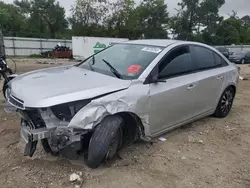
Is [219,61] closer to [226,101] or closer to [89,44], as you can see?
[226,101]

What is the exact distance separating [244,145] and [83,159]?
2535 millimetres

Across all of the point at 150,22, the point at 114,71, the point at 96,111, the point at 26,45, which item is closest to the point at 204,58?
the point at 114,71

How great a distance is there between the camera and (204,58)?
4.70 m

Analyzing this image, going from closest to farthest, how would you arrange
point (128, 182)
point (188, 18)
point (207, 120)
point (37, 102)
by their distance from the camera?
point (37, 102) < point (128, 182) < point (207, 120) < point (188, 18)

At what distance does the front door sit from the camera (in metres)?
3.64

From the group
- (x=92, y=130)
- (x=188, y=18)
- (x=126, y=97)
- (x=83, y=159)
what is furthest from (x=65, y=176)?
(x=188, y=18)

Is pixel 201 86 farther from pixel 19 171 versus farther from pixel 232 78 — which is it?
pixel 19 171

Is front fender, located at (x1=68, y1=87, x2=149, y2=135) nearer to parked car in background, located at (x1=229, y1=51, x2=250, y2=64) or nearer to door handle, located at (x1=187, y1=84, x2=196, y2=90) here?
door handle, located at (x1=187, y1=84, x2=196, y2=90)

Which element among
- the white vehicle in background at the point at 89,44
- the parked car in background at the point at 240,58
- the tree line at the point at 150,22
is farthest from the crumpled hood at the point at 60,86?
the tree line at the point at 150,22

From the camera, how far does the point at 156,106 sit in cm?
361

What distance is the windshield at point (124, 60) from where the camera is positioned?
362 centimetres

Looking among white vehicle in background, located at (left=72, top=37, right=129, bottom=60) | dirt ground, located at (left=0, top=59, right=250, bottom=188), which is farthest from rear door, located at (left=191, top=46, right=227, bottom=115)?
white vehicle in background, located at (left=72, top=37, right=129, bottom=60)

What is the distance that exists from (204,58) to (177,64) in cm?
89

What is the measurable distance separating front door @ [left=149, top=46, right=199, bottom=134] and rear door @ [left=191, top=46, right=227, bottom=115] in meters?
0.17
